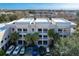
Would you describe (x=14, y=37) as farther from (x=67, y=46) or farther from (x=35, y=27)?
(x=67, y=46)

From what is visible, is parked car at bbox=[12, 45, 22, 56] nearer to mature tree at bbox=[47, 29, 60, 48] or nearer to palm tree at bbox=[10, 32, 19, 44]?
palm tree at bbox=[10, 32, 19, 44]

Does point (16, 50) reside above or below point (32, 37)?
below

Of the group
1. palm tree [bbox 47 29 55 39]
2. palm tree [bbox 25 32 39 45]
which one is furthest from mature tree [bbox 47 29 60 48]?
palm tree [bbox 25 32 39 45]

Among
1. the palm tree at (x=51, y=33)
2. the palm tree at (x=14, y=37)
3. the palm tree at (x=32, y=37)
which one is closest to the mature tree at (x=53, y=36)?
the palm tree at (x=51, y=33)

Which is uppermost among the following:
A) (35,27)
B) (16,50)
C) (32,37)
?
(35,27)

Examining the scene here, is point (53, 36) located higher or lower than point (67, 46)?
higher

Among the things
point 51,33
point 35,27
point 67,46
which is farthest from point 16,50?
point 67,46

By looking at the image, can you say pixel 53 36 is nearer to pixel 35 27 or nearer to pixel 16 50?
pixel 35 27

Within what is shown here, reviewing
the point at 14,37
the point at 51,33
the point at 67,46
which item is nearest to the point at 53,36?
the point at 51,33

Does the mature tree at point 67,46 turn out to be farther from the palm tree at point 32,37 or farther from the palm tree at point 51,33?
the palm tree at point 32,37
